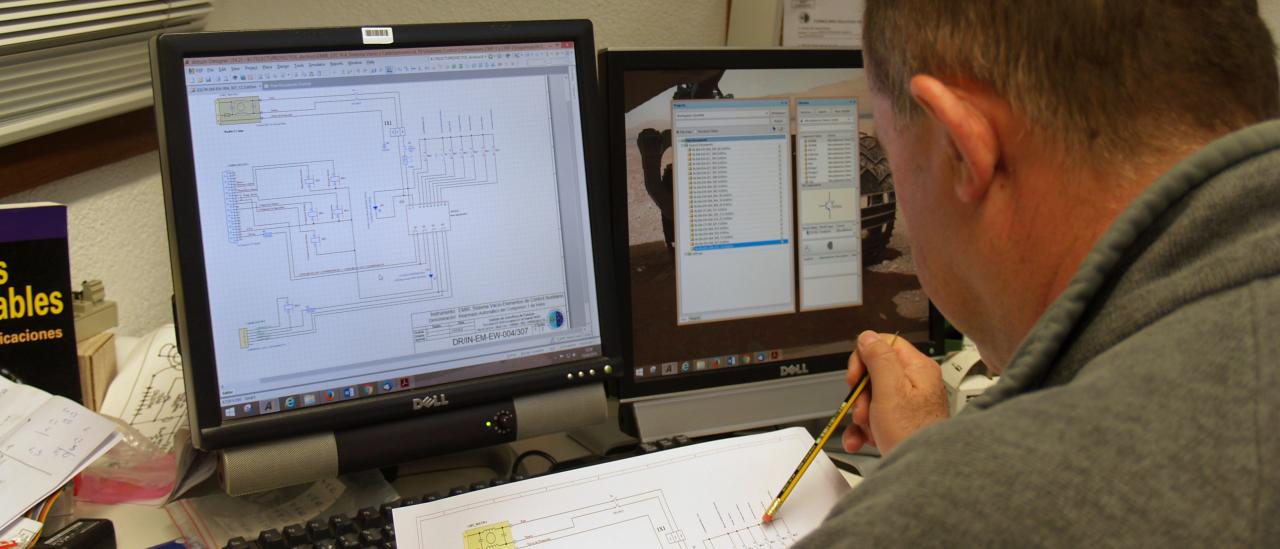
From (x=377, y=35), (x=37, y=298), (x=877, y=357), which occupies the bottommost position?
(x=877, y=357)

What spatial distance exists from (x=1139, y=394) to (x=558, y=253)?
0.64 meters

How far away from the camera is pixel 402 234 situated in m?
0.95

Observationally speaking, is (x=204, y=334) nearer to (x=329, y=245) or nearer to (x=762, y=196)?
(x=329, y=245)

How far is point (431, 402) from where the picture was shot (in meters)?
0.98

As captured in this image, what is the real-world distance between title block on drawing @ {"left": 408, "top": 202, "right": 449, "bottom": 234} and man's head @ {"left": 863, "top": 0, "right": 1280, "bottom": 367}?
453 mm

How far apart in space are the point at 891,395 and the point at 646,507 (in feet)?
0.84

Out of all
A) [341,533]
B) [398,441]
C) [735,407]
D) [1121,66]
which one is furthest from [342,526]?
[1121,66]

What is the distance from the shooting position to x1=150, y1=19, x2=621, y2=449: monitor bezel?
2.84 ft

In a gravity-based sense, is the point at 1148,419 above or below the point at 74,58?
below

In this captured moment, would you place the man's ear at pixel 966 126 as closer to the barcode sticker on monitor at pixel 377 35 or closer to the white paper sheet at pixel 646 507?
the white paper sheet at pixel 646 507

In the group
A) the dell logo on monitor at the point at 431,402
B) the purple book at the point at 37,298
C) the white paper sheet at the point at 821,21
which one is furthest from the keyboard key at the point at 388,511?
the white paper sheet at the point at 821,21

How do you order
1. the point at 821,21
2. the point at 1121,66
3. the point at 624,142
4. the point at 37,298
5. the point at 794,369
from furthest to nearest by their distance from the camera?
the point at 821,21, the point at 794,369, the point at 624,142, the point at 37,298, the point at 1121,66

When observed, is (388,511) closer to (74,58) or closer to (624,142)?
(624,142)

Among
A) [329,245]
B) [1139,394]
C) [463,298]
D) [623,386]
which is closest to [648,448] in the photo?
[623,386]
